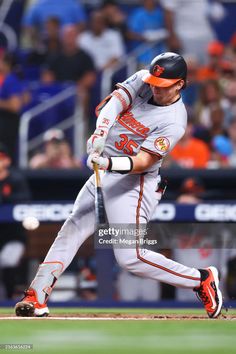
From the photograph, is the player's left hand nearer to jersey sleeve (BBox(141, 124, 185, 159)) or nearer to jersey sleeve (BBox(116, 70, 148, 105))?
jersey sleeve (BBox(141, 124, 185, 159))

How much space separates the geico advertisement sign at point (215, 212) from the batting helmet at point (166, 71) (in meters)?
3.38

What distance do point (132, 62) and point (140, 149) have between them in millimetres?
6464

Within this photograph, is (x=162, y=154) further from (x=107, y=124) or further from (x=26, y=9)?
(x=26, y=9)

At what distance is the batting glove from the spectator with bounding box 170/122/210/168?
16.5ft

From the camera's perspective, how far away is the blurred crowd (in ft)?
42.5

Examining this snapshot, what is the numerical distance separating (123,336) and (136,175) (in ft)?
5.61

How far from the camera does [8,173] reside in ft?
37.9

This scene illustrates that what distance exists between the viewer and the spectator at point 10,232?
36.7 feet

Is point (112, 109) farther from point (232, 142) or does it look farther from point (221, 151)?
point (232, 142)

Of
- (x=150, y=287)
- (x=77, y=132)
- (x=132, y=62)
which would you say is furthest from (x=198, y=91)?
(x=150, y=287)

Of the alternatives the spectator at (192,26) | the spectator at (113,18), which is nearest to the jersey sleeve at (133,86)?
the spectator at (113,18)

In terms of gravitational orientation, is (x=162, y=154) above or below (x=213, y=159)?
above

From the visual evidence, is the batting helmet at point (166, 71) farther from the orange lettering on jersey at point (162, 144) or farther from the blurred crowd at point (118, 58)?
the blurred crowd at point (118, 58)

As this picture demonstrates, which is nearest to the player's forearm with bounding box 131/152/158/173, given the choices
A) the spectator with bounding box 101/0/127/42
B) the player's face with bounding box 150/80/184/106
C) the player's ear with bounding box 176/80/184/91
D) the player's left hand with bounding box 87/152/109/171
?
the player's left hand with bounding box 87/152/109/171
